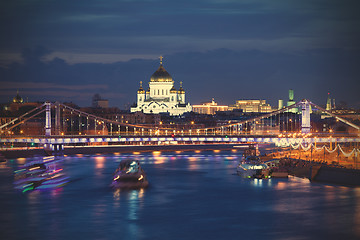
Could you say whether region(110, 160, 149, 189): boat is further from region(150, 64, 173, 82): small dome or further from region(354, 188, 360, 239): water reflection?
region(150, 64, 173, 82): small dome

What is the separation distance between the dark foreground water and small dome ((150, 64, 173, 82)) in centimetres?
10543

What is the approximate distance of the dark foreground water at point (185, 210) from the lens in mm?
35000

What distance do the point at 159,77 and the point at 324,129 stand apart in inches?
1964

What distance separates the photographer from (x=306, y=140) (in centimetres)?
7212

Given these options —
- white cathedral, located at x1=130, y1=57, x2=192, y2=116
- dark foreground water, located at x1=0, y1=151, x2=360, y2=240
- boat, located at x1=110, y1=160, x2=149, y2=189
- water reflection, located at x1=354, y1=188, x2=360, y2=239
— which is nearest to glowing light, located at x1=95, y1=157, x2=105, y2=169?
dark foreground water, located at x1=0, y1=151, x2=360, y2=240

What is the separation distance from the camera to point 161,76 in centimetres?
16312

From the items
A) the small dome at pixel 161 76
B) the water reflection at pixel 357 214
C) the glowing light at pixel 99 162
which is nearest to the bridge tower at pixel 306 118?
the glowing light at pixel 99 162

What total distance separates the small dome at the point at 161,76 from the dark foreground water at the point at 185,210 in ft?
346

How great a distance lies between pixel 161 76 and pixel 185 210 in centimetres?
12283

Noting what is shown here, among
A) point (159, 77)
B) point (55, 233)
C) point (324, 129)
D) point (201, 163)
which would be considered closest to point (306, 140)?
point (201, 163)

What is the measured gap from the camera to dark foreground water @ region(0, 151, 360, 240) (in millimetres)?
35000

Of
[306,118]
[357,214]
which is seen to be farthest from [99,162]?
[357,214]

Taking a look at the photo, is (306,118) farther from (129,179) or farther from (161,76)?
(161,76)

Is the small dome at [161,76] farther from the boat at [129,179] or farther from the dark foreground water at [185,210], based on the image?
the boat at [129,179]
